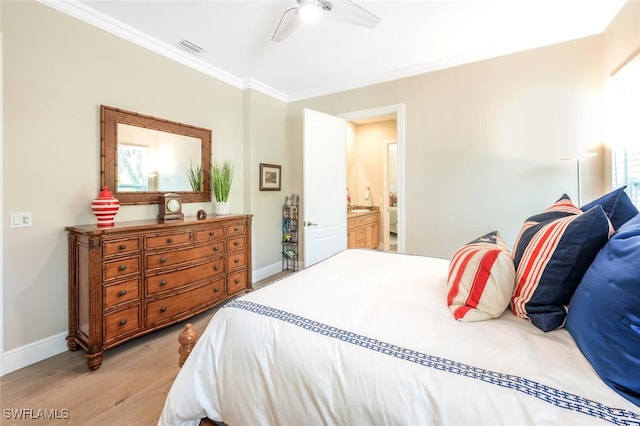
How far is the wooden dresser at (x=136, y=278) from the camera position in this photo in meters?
1.97

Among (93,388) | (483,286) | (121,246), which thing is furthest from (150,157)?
(483,286)

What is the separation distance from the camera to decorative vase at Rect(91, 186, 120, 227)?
2.16m

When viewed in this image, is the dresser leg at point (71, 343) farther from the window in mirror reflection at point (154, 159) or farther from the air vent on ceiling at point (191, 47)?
the air vent on ceiling at point (191, 47)

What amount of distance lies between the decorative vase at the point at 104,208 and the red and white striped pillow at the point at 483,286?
98.0 inches

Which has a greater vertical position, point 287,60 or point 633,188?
point 287,60

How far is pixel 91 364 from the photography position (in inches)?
76.8

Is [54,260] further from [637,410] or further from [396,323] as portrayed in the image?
[637,410]

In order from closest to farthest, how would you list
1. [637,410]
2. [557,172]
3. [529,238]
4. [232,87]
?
[637,410], [529,238], [557,172], [232,87]

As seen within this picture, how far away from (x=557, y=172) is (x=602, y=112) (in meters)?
0.61

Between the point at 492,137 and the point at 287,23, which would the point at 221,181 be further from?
the point at 492,137

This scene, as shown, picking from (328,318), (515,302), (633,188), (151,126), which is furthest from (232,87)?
(633,188)

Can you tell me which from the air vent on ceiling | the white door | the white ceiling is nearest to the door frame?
the white ceiling

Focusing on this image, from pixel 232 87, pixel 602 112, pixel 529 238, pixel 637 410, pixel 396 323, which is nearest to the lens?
pixel 637 410

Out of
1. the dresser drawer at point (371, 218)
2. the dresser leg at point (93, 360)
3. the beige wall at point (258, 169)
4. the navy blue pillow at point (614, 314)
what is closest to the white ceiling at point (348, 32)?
the beige wall at point (258, 169)
